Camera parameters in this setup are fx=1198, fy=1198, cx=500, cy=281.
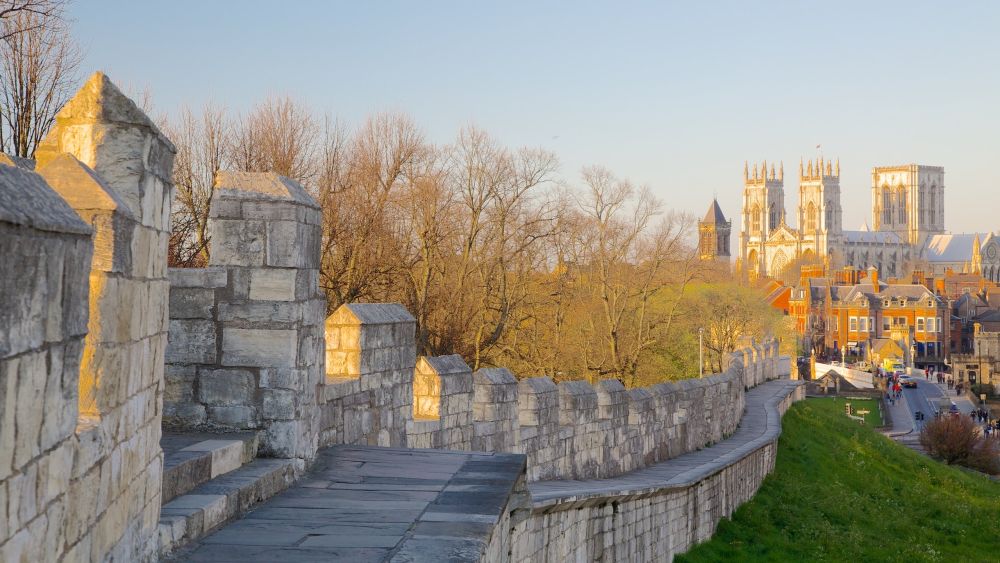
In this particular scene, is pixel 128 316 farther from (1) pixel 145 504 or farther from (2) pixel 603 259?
(2) pixel 603 259

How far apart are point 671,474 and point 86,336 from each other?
37.7 ft

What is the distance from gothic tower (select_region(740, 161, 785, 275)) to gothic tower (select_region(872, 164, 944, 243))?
14.5 metres

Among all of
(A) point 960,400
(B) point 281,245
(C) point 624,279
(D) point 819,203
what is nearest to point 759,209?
(D) point 819,203

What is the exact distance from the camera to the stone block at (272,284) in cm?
681

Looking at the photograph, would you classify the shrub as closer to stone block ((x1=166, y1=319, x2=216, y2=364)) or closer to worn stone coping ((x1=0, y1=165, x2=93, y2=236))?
stone block ((x1=166, y1=319, x2=216, y2=364))

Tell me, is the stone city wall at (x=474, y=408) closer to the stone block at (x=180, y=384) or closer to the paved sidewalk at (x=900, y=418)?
the stone block at (x=180, y=384)

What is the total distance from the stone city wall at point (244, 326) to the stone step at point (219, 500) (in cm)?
32

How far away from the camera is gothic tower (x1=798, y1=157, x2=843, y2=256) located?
520 ft

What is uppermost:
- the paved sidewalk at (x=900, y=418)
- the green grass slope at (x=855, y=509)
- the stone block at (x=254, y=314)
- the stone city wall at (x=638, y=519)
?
the stone block at (x=254, y=314)

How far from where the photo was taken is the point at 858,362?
3568 inches

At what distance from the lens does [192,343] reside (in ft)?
22.2

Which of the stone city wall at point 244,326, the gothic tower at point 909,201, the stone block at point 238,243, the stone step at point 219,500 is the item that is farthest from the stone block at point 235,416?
the gothic tower at point 909,201

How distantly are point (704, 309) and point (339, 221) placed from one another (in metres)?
18.6

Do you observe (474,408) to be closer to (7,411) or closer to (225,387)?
(225,387)
